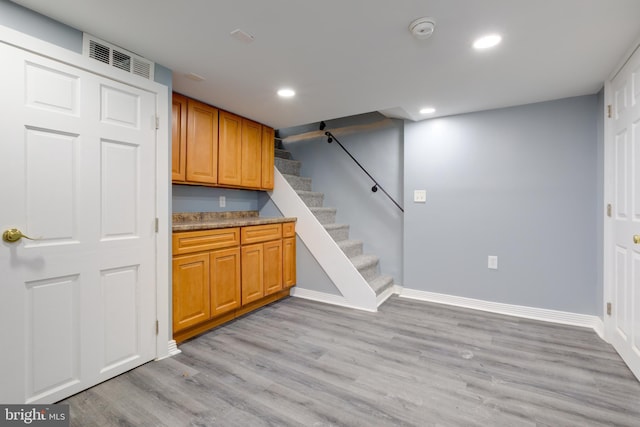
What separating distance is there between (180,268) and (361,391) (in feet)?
5.17

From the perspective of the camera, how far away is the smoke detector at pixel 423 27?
1.55 metres

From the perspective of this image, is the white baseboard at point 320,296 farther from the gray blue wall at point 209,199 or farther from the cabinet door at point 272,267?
the gray blue wall at point 209,199

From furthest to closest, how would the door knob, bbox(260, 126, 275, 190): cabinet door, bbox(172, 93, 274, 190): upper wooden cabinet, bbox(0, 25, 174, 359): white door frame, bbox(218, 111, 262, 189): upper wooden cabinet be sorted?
bbox(260, 126, 275, 190): cabinet door < bbox(218, 111, 262, 189): upper wooden cabinet < bbox(172, 93, 274, 190): upper wooden cabinet < bbox(0, 25, 174, 359): white door frame < the door knob

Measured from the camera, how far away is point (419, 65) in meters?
2.05

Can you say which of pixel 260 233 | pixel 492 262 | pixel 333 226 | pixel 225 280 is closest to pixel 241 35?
pixel 260 233

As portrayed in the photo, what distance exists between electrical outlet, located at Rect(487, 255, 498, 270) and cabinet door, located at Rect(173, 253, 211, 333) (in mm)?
2798

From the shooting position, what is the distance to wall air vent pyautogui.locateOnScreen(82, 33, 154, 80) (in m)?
1.69

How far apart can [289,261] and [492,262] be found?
221cm

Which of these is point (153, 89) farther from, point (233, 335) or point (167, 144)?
point (233, 335)

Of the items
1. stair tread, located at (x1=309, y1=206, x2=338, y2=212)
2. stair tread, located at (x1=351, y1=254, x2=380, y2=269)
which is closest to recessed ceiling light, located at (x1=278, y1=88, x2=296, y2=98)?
stair tread, located at (x1=309, y1=206, x2=338, y2=212)

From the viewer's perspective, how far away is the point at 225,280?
2.62 meters

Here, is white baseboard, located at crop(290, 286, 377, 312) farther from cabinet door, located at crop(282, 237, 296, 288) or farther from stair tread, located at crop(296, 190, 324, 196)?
stair tread, located at crop(296, 190, 324, 196)

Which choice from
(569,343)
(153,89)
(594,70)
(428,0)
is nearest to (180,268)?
(153,89)

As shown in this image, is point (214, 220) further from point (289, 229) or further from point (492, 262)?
point (492, 262)
